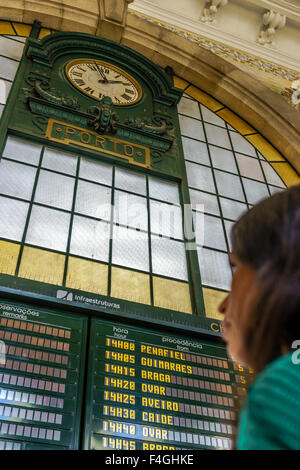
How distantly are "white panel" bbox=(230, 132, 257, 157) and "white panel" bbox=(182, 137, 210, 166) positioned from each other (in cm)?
70

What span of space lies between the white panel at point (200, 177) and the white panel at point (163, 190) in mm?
310

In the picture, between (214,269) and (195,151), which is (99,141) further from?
(214,269)

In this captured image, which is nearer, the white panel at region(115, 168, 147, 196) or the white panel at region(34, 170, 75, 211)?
the white panel at region(34, 170, 75, 211)

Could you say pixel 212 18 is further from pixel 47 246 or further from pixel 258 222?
pixel 258 222

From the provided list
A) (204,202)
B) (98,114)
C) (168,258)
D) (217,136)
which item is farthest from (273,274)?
(217,136)

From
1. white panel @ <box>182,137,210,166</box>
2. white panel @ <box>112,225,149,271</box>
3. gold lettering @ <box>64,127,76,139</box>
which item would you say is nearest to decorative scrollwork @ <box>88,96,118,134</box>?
gold lettering @ <box>64,127,76,139</box>

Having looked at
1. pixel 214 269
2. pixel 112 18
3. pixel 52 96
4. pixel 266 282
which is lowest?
pixel 266 282

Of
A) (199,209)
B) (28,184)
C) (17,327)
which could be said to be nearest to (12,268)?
(17,327)

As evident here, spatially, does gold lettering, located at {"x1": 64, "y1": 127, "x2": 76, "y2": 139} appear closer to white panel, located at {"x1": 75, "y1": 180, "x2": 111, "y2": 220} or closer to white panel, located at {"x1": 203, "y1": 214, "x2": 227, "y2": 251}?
white panel, located at {"x1": 75, "y1": 180, "x2": 111, "y2": 220}

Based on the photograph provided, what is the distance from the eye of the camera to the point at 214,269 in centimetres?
489

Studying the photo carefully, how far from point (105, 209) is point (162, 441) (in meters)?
2.66

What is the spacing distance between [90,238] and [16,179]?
42.9 inches

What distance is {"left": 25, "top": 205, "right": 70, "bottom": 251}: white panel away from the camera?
13.8 feet

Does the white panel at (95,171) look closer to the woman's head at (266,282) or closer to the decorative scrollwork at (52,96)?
the decorative scrollwork at (52,96)
